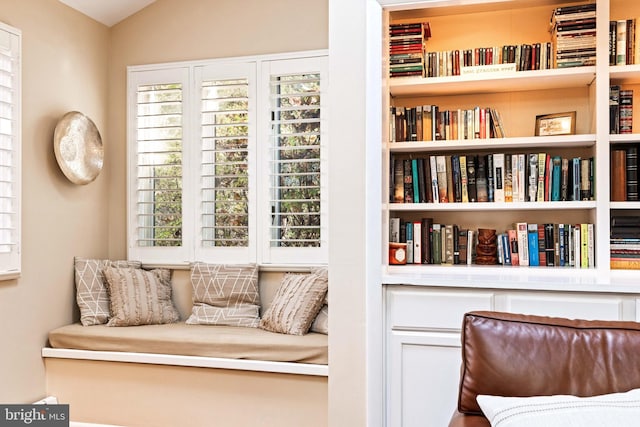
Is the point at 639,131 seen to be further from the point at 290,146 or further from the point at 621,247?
the point at 290,146

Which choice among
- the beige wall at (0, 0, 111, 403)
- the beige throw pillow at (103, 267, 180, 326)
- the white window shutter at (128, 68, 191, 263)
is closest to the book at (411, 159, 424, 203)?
the white window shutter at (128, 68, 191, 263)

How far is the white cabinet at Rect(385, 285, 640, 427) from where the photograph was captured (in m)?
2.28

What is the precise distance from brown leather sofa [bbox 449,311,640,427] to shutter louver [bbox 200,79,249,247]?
2319mm

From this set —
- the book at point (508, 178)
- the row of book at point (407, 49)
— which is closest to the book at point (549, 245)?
the book at point (508, 178)

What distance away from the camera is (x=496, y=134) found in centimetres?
302

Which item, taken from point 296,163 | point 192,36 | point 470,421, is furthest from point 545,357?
point 192,36

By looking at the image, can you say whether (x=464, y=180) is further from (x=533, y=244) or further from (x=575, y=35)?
(x=575, y=35)

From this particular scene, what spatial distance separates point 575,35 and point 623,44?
23cm

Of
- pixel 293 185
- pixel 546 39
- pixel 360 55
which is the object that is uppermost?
pixel 546 39

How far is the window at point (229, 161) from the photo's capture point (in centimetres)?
366

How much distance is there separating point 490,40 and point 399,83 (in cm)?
59

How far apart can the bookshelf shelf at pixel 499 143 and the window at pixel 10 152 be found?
2057 millimetres

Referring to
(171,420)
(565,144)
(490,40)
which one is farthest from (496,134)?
(171,420)

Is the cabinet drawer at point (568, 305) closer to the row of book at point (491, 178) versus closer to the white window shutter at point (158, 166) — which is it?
the row of book at point (491, 178)
